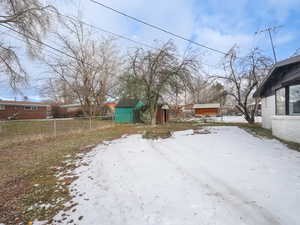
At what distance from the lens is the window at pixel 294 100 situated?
611 cm

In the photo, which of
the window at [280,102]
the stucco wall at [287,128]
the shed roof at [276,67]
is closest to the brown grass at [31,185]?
the stucco wall at [287,128]

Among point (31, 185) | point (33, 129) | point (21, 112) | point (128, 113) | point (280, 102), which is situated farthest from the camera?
point (21, 112)

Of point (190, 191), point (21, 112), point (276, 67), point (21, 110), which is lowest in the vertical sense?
point (190, 191)

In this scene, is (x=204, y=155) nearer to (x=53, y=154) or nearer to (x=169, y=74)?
(x=53, y=154)

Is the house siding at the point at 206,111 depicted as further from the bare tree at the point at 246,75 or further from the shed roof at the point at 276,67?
the shed roof at the point at 276,67

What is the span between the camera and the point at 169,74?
1240 cm

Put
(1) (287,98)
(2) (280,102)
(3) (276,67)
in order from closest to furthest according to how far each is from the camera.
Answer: (1) (287,98) < (3) (276,67) < (2) (280,102)

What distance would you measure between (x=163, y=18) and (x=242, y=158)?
26.8 feet

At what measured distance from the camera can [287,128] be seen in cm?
619

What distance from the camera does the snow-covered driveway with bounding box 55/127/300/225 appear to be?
6.31ft

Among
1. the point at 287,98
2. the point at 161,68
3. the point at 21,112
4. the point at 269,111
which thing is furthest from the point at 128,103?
the point at 21,112

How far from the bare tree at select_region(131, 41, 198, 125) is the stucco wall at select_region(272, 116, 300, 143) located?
7.31 meters

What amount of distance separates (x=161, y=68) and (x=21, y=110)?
77.2ft

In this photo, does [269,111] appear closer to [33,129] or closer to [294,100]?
[294,100]
